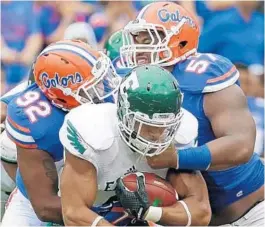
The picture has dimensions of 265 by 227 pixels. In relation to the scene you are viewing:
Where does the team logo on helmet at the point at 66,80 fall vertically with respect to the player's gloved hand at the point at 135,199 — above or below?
above

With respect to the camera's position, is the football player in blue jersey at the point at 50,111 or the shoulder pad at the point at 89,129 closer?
the shoulder pad at the point at 89,129

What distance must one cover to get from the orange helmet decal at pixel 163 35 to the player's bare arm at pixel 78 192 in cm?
75

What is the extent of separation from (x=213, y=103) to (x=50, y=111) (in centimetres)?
58

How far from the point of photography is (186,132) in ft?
8.39

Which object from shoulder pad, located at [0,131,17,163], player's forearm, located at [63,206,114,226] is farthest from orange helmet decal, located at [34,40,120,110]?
shoulder pad, located at [0,131,17,163]

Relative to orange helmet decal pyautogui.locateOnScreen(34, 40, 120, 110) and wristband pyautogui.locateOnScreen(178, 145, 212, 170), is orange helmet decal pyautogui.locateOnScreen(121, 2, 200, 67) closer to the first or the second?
orange helmet decal pyautogui.locateOnScreen(34, 40, 120, 110)

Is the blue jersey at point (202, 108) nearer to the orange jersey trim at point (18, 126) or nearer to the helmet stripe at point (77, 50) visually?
the helmet stripe at point (77, 50)

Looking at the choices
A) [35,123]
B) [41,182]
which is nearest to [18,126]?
[35,123]

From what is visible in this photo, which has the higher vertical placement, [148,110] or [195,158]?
[148,110]

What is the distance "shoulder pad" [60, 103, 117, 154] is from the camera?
7.81ft

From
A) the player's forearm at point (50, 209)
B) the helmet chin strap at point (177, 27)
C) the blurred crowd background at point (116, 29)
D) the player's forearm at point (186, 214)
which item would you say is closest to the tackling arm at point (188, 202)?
the player's forearm at point (186, 214)

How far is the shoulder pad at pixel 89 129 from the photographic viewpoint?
2.38 m

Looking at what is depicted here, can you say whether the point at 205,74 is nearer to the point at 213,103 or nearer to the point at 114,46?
the point at 213,103

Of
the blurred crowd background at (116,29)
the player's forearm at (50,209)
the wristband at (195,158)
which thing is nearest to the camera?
the wristband at (195,158)
